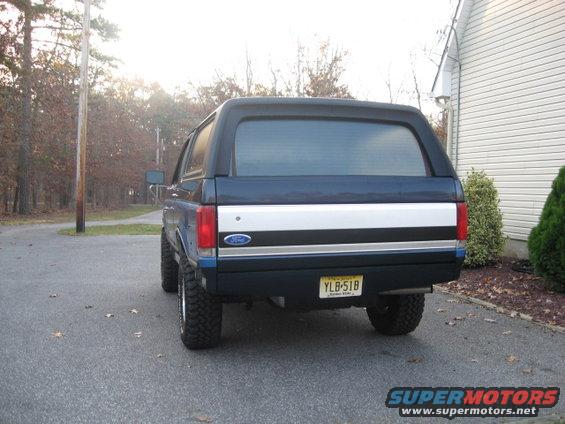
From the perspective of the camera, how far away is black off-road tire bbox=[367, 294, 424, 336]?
4.45 metres

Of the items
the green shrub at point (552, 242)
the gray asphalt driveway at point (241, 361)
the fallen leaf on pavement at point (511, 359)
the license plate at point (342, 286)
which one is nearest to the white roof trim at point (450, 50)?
the green shrub at point (552, 242)

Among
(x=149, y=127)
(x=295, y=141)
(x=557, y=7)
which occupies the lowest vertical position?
(x=295, y=141)

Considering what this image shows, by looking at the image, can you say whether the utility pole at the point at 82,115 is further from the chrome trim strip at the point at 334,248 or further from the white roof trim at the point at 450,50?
the chrome trim strip at the point at 334,248

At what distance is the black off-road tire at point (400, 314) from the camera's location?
14.6 feet

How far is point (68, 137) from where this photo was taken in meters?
32.3

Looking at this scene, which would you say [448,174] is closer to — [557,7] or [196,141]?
[196,141]

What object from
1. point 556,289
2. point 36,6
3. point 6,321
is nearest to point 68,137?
point 36,6

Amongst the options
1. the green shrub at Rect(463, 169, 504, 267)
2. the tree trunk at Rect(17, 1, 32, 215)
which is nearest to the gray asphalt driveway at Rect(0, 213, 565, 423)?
the green shrub at Rect(463, 169, 504, 267)

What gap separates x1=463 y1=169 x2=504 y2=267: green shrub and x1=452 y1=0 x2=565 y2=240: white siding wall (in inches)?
47.3

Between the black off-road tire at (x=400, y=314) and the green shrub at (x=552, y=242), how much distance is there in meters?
2.28

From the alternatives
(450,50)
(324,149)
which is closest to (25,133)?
(450,50)

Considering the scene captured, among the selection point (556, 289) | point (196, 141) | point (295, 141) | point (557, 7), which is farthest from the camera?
point (557, 7)

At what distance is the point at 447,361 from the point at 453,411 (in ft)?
2.93

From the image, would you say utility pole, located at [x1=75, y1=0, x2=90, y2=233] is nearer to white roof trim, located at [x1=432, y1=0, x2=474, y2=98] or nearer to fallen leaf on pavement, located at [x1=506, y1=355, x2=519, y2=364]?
Answer: white roof trim, located at [x1=432, y1=0, x2=474, y2=98]
